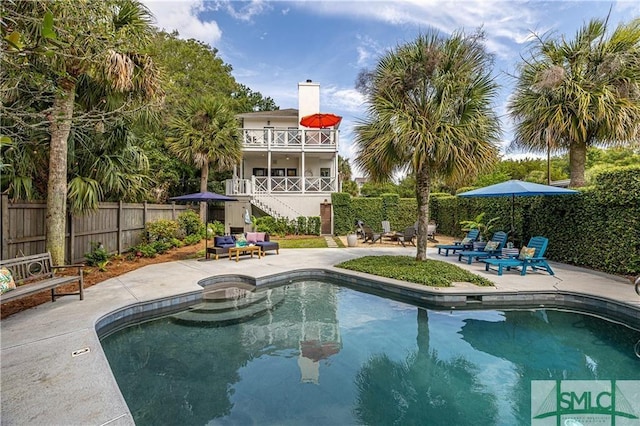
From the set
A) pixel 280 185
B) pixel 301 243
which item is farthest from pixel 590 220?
pixel 280 185

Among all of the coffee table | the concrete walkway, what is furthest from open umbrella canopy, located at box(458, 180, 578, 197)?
the coffee table

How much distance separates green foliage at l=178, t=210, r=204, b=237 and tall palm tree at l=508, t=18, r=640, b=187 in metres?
15.2

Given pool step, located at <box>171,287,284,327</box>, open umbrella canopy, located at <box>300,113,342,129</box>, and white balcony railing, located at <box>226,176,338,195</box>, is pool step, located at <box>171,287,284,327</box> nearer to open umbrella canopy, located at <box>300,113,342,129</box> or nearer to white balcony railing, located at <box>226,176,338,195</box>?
white balcony railing, located at <box>226,176,338,195</box>

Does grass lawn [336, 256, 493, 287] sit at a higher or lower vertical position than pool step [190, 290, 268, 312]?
higher

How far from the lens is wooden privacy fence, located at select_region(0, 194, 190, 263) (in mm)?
7191

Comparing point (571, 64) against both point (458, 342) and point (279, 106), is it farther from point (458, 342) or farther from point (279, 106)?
point (279, 106)

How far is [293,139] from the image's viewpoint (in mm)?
21188

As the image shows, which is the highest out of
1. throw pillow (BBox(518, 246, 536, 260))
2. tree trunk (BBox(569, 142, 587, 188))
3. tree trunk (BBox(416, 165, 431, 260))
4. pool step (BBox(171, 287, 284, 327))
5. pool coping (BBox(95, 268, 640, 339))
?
tree trunk (BBox(569, 142, 587, 188))

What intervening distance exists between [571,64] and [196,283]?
1430 cm

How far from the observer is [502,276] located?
860 cm

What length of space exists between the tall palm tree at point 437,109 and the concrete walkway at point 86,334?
347 cm

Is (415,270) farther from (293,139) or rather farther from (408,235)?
(293,139)

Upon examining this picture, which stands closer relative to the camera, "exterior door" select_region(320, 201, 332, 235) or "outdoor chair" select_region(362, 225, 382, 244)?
"outdoor chair" select_region(362, 225, 382, 244)

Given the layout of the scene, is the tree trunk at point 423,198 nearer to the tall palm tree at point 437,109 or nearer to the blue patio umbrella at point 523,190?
the tall palm tree at point 437,109
